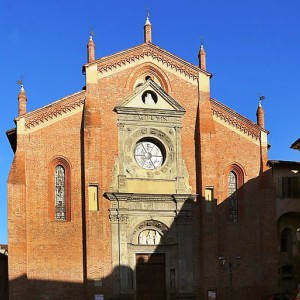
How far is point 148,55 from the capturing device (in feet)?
108

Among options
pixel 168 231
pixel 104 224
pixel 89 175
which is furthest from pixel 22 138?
pixel 168 231

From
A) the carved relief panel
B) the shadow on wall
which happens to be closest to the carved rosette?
the carved relief panel

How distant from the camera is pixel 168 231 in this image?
3156 centimetres

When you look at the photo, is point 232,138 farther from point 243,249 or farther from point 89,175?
point 89,175

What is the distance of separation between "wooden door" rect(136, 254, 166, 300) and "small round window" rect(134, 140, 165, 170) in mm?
4442

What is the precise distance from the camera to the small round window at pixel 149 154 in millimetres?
32062

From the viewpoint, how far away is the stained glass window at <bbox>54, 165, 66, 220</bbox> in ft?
99.8

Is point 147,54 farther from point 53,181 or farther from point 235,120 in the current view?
→ point 53,181

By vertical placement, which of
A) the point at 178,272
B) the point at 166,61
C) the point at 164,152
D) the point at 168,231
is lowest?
the point at 178,272

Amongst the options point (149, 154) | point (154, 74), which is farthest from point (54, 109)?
point (154, 74)

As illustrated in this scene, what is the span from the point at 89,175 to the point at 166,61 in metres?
7.30

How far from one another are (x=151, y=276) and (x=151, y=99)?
8717mm

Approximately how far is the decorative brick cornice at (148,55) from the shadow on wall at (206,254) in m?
6.55

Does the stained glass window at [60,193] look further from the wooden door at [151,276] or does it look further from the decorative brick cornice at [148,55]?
the decorative brick cornice at [148,55]
